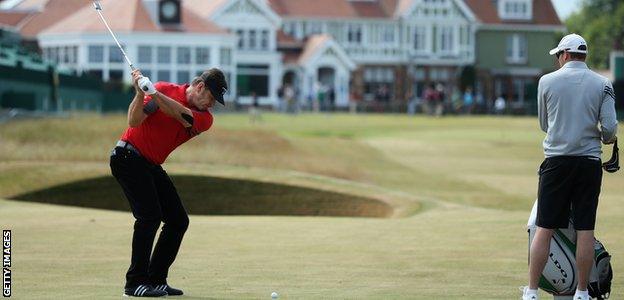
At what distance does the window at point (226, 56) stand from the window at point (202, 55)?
4.25 feet

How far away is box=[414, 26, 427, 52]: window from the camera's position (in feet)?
375

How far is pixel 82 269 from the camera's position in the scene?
1487 cm

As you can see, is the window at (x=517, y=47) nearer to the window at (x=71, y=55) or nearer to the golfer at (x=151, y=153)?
the window at (x=71, y=55)

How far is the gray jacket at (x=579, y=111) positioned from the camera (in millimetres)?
11805

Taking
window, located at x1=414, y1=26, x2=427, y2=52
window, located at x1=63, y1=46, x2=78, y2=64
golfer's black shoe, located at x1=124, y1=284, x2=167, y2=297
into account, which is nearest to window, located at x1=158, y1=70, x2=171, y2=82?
window, located at x1=63, y1=46, x2=78, y2=64

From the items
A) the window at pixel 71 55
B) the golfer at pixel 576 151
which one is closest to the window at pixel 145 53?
the window at pixel 71 55

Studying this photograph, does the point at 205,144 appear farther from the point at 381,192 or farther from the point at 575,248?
the point at 575,248

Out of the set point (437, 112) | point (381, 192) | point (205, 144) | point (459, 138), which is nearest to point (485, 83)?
point (437, 112)

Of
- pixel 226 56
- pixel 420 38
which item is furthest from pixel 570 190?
pixel 420 38

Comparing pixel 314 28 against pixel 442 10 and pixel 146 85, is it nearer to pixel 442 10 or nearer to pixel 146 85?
pixel 442 10

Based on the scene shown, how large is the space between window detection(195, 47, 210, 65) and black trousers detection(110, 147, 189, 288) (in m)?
82.4

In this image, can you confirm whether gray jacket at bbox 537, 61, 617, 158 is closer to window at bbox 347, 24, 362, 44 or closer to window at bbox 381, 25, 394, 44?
window at bbox 347, 24, 362, 44

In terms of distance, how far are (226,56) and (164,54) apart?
5136 millimetres

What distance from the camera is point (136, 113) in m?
12.3
